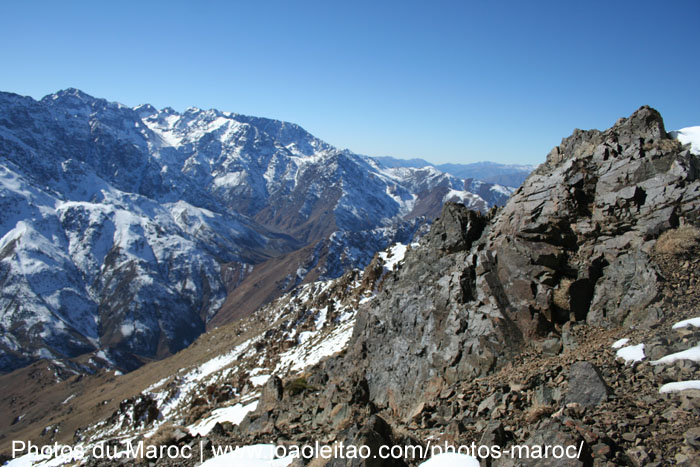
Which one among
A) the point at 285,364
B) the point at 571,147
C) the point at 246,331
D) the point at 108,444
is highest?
the point at 571,147

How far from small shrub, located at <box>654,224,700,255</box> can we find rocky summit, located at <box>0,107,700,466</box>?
62mm

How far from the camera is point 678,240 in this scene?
61.6 ft

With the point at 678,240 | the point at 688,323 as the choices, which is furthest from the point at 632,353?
the point at 678,240

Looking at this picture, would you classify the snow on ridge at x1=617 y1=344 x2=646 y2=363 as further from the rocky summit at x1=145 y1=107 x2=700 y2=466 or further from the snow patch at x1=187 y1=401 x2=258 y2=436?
the snow patch at x1=187 y1=401 x2=258 y2=436

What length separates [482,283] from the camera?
25.0 m

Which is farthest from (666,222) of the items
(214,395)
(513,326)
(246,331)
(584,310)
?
(246,331)

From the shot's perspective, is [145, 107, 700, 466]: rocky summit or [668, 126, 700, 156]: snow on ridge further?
[668, 126, 700, 156]: snow on ridge

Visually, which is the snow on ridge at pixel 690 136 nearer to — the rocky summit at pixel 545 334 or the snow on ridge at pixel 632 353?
the rocky summit at pixel 545 334

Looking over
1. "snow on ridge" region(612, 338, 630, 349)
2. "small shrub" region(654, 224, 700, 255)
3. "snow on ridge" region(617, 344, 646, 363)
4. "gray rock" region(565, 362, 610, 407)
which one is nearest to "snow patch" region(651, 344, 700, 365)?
"snow on ridge" region(617, 344, 646, 363)

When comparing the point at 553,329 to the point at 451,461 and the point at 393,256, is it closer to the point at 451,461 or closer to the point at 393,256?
the point at 451,461

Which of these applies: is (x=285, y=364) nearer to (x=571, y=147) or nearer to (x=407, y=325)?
(x=407, y=325)

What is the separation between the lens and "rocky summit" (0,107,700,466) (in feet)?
41.2

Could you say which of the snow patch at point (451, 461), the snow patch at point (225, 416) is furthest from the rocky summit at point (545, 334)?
the snow patch at point (225, 416)

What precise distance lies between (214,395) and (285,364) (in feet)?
37.8
